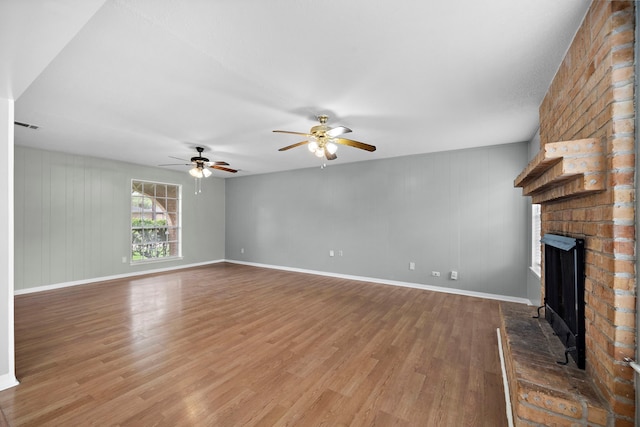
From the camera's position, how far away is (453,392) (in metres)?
2.00

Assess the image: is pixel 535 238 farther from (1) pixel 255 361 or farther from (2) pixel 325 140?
(1) pixel 255 361

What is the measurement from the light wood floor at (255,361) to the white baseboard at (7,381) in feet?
0.22

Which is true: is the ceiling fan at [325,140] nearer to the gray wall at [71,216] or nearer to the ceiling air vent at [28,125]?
the ceiling air vent at [28,125]

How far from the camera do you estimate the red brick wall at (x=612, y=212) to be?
1.22 meters

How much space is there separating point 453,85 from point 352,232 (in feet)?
12.3

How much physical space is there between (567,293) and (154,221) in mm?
7589

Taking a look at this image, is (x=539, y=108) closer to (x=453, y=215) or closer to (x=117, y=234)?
(x=453, y=215)

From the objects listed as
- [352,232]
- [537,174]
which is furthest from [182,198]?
[537,174]

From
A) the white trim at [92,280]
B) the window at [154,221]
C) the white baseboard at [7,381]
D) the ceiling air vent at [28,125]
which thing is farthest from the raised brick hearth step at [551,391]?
the window at [154,221]

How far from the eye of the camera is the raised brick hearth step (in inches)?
50.6

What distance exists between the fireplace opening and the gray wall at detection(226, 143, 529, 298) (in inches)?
87.2

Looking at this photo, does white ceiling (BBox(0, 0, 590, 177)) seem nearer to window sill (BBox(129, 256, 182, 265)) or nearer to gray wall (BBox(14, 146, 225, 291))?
gray wall (BBox(14, 146, 225, 291))

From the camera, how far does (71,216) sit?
16.7 ft

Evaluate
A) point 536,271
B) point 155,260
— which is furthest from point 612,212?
point 155,260
